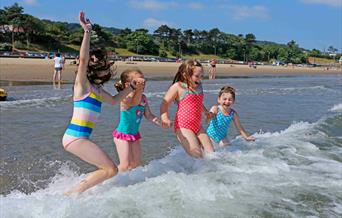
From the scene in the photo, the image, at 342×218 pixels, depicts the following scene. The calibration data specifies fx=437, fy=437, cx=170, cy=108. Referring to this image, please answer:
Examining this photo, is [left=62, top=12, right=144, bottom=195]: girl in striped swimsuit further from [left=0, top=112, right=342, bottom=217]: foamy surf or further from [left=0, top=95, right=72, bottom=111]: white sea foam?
[left=0, top=95, right=72, bottom=111]: white sea foam

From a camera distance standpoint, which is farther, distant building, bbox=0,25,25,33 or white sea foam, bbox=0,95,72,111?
distant building, bbox=0,25,25,33

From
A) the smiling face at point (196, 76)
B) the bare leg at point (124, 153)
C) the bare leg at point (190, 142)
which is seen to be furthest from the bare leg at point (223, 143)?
the bare leg at point (124, 153)

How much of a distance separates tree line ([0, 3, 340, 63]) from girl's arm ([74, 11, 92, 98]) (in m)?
25.0

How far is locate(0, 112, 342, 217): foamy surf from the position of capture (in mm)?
3984

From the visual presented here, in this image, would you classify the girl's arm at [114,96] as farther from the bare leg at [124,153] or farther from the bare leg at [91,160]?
the bare leg at [124,153]

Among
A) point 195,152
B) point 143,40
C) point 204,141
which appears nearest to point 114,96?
point 195,152

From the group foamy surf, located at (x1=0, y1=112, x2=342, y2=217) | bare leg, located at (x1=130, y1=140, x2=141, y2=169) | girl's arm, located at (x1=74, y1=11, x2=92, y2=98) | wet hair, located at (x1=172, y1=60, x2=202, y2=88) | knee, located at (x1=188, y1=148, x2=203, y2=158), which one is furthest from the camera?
wet hair, located at (x1=172, y1=60, x2=202, y2=88)

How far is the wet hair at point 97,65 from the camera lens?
444cm

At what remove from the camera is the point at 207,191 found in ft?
14.9

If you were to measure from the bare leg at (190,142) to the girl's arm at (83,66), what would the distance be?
1.76m

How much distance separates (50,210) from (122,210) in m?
0.63

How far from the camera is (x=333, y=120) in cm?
1111

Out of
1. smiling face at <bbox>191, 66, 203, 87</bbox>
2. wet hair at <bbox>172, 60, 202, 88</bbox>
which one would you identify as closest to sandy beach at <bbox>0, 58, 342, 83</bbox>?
wet hair at <bbox>172, 60, 202, 88</bbox>

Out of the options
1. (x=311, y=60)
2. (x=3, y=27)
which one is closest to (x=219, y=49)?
(x=311, y=60)
